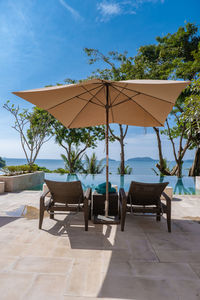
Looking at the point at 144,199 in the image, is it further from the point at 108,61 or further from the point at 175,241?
the point at 108,61

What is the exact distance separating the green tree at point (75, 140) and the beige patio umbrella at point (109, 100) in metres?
9.45

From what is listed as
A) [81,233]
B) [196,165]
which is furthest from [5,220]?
[196,165]

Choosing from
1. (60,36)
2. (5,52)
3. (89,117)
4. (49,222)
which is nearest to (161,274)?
(49,222)

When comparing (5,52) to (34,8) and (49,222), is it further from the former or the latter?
(49,222)

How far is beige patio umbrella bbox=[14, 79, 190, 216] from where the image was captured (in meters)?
2.64

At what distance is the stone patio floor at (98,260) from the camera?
5.30 ft

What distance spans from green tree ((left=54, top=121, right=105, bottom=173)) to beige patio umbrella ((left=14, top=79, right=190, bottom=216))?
372 inches

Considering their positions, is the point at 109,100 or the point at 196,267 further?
the point at 109,100

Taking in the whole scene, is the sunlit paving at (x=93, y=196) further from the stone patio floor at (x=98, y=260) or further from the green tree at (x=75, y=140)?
the green tree at (x=75, y=140)

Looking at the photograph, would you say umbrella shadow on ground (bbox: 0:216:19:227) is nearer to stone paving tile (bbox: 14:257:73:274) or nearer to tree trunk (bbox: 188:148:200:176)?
stone paving tile (bbox: 14:257:73:274)

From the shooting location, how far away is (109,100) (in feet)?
12.4

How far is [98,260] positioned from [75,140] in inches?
479

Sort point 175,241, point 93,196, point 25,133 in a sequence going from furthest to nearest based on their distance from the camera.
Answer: point 25,133, point 93,196, point 175,241

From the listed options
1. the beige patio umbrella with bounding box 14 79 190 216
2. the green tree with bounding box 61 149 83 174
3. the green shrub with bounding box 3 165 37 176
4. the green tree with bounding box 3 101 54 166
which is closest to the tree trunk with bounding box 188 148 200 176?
the green tree with bounding box 61 149 83 174
